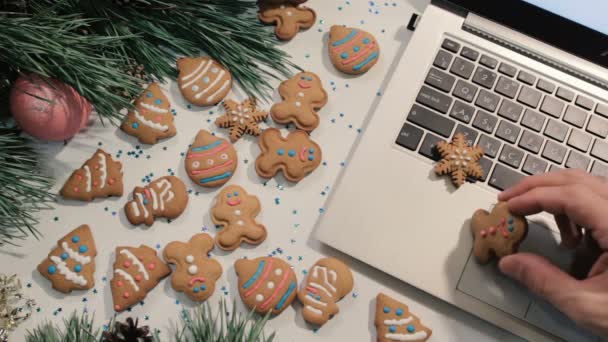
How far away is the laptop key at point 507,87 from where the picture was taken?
2.39 ft

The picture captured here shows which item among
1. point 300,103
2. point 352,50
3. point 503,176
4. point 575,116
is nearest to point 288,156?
point 300,103

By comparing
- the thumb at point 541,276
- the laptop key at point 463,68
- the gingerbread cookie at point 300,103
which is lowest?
→ the thumb at point 541,276

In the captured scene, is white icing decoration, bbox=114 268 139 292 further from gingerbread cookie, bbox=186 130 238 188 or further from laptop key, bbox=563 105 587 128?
laptop key, bbox=563 105 587 128

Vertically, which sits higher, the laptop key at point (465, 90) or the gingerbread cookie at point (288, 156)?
the laptop key at point (465, 90)

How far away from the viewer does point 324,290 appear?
27.7 inches

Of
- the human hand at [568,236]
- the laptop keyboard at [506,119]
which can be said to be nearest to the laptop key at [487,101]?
the laptop keyboard at [506,119]

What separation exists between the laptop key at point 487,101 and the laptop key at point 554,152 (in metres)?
0.09

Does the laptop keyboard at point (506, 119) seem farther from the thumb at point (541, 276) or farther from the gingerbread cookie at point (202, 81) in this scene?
the gingerbread cookie at point (202, 81)

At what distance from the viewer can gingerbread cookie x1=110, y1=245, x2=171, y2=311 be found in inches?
27.7

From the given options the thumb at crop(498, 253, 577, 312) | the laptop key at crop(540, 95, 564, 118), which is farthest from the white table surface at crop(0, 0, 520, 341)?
the laptop key at crop(540, 95, 564, 118)

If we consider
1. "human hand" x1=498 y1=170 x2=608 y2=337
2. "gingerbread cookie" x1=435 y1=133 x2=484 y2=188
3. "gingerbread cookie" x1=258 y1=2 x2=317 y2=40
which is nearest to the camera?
"human hand" x1=498 y1=170 x2=608 y2=337

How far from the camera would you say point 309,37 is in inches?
32.0

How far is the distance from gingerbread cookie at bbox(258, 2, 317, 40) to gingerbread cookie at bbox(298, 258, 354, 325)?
0.35 meters

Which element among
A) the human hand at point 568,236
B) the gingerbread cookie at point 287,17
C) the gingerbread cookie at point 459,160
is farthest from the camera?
the gingerbread cookie at point 287,17
